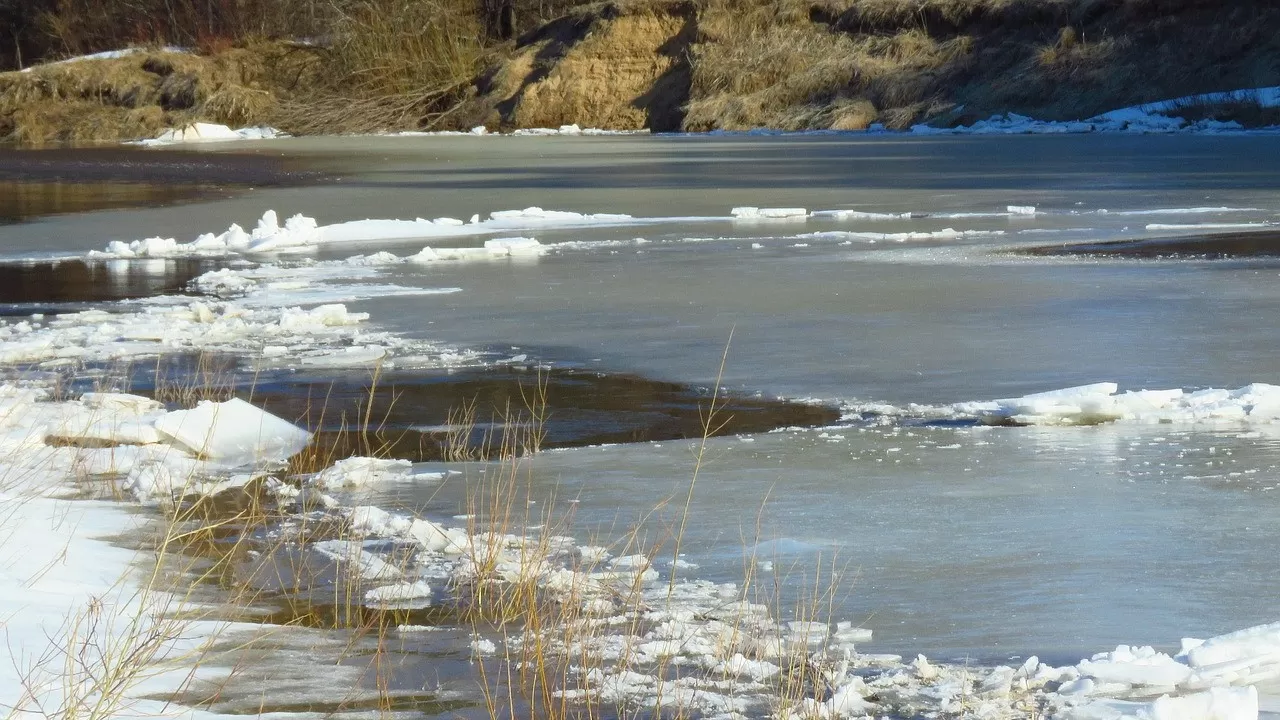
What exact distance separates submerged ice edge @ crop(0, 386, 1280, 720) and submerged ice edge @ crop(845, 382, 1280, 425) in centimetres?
218

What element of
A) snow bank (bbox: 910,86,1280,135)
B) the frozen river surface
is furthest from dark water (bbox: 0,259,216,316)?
snow bank (bbox: 910,86,1280,135)

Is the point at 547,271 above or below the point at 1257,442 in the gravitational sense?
below

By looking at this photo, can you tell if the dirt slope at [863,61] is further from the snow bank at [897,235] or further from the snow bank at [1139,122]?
the snow bank at [897,235]

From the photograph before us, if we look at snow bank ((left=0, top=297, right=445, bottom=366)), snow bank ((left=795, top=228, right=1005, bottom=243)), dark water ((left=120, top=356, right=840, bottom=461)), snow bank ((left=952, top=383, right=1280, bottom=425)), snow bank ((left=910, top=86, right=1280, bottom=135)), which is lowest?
snow bank ((left=910, top=86, right=1280, bottom=135))

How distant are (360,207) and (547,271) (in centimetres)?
741

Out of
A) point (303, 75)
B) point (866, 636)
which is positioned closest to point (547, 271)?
point (866, 636)

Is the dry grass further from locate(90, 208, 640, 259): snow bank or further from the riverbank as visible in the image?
locate(90, 208, 640, 259): snow bank

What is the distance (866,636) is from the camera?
3906 millimetres

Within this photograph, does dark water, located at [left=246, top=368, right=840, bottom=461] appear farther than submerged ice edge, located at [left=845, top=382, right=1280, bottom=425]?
Yes

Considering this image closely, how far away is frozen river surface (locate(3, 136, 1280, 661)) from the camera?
4312mm

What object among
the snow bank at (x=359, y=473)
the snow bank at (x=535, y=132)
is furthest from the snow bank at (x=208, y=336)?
the snow bank at (x=535, y=132)

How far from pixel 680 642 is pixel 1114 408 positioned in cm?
308

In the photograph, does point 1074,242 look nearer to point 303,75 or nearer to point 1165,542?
point 1165,542

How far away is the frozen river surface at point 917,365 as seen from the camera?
14.1ft
